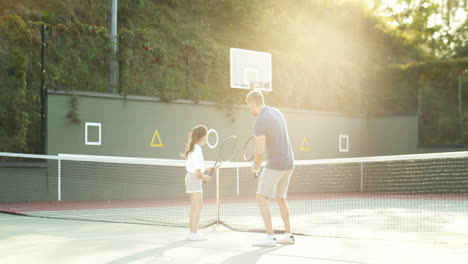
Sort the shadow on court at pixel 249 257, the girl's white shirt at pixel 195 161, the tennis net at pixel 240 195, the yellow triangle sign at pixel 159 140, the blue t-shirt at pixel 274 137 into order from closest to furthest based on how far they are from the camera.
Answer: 1. the shadow on court at pixel 249 257
2. the blue t-shirt at pixel 274 137
3. the girl's white shirt at pixel 195 161
4. the tennis net at pixel 240 195
5. the yellow triangle sign at pixel 159 140

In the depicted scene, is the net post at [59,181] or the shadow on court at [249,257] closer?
the shadow on court at [249,257]

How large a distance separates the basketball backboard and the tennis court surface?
270cm

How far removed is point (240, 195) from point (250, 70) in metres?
3.75

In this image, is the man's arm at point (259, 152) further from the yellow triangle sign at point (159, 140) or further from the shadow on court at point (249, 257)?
the yellow triangle sign at point (159, 140)

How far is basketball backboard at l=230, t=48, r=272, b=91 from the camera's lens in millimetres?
17625

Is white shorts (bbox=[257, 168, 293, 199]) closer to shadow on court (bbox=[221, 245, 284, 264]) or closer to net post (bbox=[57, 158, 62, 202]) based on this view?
shadow on court (bbox=[221, 245, 284, 264])

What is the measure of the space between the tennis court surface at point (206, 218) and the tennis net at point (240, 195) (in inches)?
0.9

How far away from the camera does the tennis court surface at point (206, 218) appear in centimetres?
566

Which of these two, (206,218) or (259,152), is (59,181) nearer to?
(206,218)

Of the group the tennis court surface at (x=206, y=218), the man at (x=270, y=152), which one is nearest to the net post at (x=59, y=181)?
the tennis court surface at (x=206, y=218)

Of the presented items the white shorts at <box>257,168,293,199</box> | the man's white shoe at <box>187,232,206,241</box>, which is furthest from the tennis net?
the white shorts at <box>257,168,293,199</box>

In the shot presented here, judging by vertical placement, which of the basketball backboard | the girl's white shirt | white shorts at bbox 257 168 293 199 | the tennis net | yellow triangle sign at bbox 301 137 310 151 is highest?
the basketball backboard

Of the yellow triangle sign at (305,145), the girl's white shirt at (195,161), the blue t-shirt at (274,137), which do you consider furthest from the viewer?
the yellow triangle sign at (305,145)

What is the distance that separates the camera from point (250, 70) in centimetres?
1788
